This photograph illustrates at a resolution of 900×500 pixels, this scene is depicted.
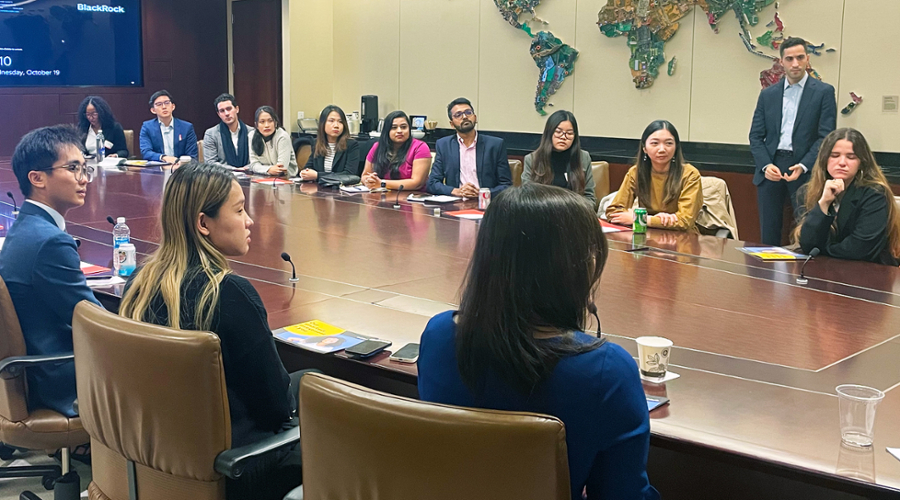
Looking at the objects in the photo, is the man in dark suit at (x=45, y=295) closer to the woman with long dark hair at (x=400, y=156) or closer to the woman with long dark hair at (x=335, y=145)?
the woman with long dark hair at (x=400, y=156)

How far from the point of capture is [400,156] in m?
5.66

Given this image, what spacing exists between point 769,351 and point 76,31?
869 centimetres

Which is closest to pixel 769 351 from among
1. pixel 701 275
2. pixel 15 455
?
pixel 701 275

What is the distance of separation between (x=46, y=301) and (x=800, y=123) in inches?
174

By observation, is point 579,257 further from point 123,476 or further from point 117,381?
point 123,476

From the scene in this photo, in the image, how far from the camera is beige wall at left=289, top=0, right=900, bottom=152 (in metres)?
5.56

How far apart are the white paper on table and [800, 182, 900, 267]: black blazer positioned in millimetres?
2608

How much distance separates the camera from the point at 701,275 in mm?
3027

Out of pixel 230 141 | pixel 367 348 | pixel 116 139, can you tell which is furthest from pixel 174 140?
pixel 367 348

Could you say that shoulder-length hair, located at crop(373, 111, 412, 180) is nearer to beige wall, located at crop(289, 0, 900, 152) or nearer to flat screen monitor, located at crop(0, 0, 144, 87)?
beige wall, located at crop(289, 0, 900, 152)

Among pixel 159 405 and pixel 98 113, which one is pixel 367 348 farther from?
pixel 98 113

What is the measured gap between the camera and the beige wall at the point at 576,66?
5559 mm

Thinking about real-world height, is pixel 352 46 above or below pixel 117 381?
above

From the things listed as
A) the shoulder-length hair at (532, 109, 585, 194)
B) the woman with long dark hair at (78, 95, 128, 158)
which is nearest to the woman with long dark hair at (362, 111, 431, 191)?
the shoulder-length hair at (532, 109, 585, 194)
